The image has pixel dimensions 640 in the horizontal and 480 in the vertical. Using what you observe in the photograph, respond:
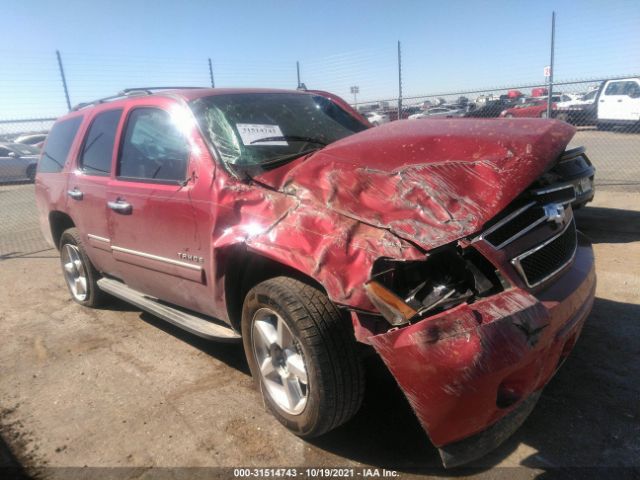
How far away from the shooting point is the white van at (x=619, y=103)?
43.3 ft

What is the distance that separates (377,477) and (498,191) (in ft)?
4.62

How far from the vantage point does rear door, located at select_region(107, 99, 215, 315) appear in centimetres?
286

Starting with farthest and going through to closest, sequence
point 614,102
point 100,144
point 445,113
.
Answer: point 445,113 < point 614,102 < point 100,144

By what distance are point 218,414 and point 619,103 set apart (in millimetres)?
15585

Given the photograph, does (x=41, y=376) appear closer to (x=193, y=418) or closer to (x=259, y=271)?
(x=193, y=418)

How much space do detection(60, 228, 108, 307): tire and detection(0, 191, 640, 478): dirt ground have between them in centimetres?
47

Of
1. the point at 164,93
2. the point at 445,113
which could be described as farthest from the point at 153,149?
the point at 445,113

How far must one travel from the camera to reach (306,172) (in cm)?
256

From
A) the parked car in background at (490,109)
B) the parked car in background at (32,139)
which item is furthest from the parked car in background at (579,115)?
the parked car in background at (32,139)

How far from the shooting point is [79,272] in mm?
4660

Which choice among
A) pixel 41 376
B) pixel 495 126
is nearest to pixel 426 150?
pixel 495 126

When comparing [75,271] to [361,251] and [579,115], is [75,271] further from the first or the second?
[579,115]

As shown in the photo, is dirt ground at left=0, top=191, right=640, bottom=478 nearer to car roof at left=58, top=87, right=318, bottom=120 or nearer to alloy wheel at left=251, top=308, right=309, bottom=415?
alloy wheel at left=251, top=308, right=309, bottom=415

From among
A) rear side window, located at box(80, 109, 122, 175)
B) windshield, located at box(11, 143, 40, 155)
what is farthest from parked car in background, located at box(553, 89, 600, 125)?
windshield, located at box(11, 143, 40, 155)
